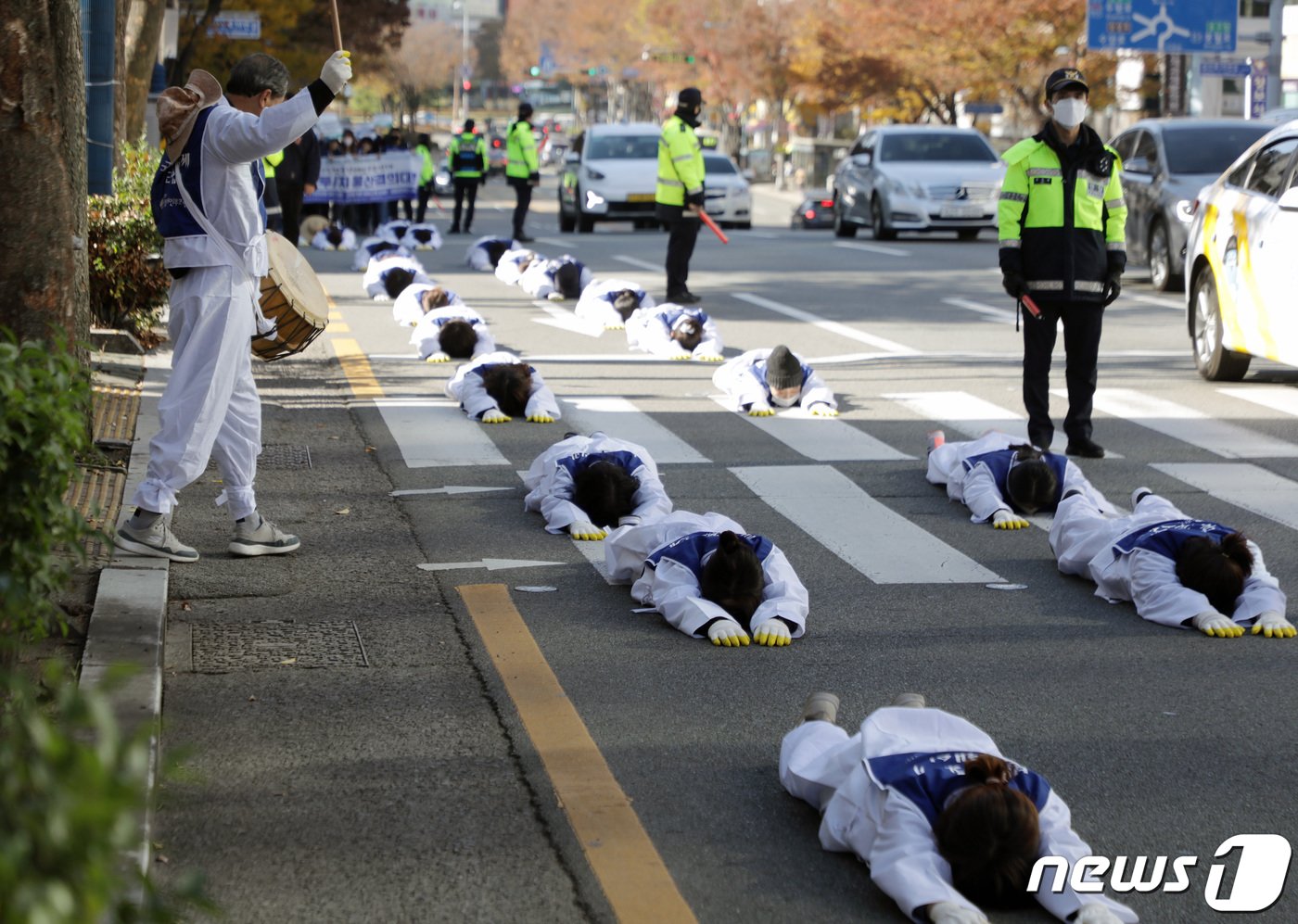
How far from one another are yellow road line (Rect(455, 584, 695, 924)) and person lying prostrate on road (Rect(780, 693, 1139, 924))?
44 centimetres

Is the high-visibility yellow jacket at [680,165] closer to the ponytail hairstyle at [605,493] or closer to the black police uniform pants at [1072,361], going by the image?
the black police uniform pants at [1072,361]

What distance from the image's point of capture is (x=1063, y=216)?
9.48 m

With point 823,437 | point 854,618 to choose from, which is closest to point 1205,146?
point 823,437

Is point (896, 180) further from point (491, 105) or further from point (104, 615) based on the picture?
point (491, 105)

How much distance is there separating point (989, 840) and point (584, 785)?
1222mm

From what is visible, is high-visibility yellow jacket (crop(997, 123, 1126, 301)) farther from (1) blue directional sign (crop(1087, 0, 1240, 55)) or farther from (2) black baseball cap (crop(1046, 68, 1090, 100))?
(1) blue directional sign (crop(1087, 0, 1240, 55))

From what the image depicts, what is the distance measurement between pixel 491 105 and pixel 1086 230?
16010 centimetres

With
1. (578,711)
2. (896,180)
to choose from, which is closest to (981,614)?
(578,711)

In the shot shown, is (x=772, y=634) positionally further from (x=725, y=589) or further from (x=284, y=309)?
(x=284, y=309)

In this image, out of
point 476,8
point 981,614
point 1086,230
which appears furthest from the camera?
point 476,8

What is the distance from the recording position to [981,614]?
6441mm

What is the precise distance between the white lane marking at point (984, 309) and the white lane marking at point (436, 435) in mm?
7219

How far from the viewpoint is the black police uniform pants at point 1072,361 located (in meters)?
9.66

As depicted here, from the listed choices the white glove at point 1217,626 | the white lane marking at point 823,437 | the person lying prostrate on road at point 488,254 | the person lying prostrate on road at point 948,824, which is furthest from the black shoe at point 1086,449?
the person lying prostrate on road at point 488,254
